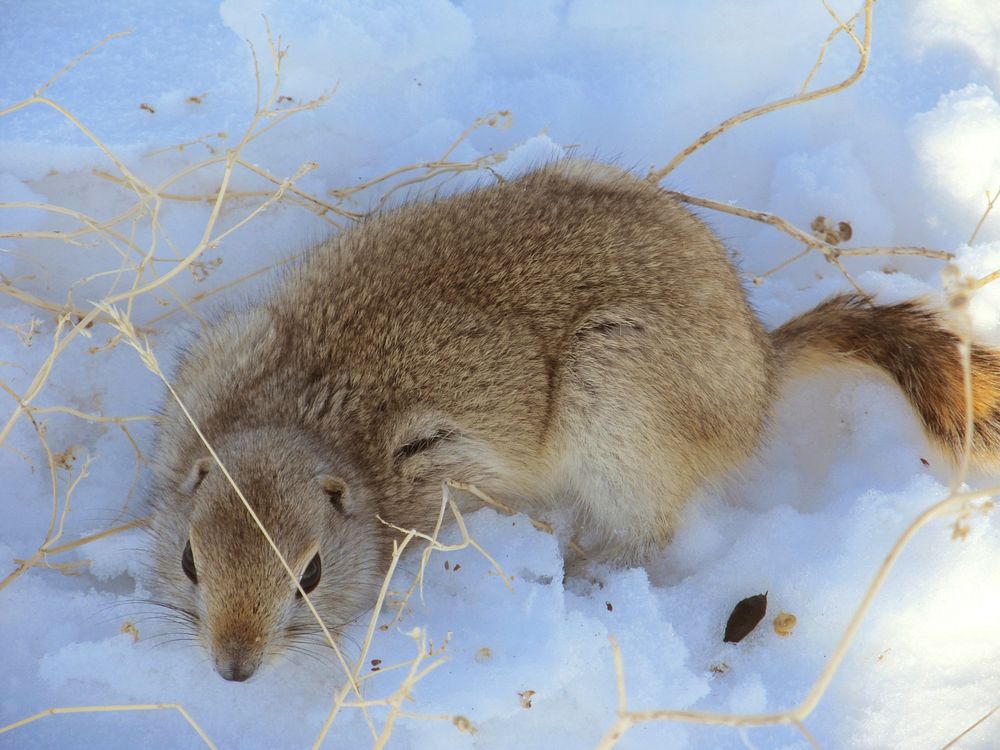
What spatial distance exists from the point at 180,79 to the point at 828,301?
3.38 metres

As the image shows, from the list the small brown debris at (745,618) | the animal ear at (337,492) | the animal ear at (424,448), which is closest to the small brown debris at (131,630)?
the animal ear at (337,492)

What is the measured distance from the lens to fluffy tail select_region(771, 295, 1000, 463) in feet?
13.7

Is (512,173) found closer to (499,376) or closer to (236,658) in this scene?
(499,376)

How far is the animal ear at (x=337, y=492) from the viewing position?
3609 millimetres

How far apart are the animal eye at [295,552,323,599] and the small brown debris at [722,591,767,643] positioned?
164 cm

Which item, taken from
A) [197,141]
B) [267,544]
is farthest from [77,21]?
[267,544]

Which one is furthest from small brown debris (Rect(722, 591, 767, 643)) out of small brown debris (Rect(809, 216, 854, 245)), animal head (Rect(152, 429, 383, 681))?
small brown debris (Rect(809, 216, 854, 245))

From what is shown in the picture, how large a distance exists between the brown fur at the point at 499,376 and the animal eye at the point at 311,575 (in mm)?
55

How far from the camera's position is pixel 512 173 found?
4.83m

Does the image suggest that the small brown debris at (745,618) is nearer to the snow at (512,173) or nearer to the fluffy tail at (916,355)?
the snow at (512,173)

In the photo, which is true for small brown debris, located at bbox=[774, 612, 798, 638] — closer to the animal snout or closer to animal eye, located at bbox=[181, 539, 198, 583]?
the animal snout

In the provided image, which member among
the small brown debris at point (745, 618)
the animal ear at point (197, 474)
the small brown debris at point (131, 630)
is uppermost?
the animal ear at point (197, 474)

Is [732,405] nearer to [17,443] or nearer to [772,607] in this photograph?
[772,607]

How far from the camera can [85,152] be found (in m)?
4.55
